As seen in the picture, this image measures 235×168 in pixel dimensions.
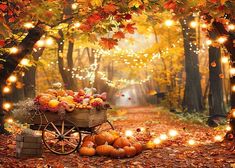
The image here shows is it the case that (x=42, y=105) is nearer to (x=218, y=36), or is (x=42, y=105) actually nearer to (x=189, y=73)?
(x=218, y=36)

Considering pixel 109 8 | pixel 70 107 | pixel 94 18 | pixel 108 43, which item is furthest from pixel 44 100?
pixel 109 8

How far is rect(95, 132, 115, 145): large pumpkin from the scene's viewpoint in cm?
850

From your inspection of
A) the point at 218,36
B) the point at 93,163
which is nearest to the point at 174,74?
the point at 218,36

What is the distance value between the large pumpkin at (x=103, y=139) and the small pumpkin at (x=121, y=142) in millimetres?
150

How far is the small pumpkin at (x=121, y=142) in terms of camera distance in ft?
27.2

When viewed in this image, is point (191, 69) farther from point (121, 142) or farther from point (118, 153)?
point (118, 153)

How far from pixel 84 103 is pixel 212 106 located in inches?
373

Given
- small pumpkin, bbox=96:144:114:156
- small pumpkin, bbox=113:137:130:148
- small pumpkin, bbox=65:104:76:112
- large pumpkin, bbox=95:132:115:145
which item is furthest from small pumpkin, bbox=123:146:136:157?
small pumpkin, bbox=65:104:76:112

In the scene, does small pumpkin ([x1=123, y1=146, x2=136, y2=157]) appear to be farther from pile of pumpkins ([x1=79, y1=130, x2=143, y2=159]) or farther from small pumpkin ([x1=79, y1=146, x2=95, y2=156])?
small pumpkin ([x1=79, y1=146, x2=95, y2=156])

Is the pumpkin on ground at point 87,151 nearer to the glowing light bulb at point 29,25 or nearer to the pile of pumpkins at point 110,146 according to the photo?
the pile of pumpkins at point 110,146

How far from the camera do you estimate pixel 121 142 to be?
330 inches

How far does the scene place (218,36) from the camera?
8.70 m

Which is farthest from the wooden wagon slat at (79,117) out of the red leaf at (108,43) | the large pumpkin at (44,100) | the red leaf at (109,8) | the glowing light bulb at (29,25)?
the red leaf at (109,8)

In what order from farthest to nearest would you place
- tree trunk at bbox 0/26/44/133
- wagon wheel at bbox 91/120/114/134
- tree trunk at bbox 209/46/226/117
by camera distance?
tree trunk at bbox 209/46/226/117, wagon wheel at bbox 91/120/114/134, tree trunk at bbox 0/26/44/133
